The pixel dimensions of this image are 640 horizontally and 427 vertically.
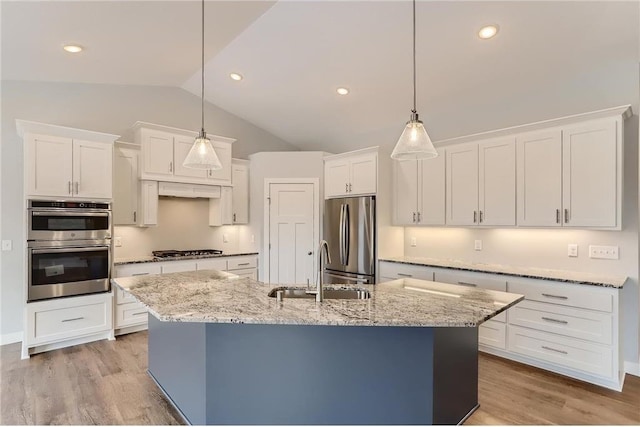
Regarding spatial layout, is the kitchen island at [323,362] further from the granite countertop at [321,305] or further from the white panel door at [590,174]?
the white panel door at [590,174]

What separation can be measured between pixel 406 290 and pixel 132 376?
2.49 metres

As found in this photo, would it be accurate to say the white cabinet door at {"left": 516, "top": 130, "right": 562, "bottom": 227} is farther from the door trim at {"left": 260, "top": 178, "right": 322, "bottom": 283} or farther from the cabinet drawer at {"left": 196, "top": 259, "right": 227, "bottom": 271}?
the cabinet drawer at {"left": 196, "top": 259, "right": 227, "bottom": 271}

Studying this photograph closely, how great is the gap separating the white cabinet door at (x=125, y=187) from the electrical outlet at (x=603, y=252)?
507cm

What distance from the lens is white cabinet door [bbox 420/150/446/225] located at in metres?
4.09

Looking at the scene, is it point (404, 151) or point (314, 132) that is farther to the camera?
point (314, 132)

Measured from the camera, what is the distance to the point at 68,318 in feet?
11.8

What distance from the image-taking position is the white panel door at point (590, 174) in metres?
2.92

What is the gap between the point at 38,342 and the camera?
341cm

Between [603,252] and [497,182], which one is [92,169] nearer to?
[497,182]

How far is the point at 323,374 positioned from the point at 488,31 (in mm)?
2992

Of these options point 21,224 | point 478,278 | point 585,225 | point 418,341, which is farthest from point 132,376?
point 585,225

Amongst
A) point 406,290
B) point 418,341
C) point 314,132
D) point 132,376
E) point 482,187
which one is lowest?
point 132,376

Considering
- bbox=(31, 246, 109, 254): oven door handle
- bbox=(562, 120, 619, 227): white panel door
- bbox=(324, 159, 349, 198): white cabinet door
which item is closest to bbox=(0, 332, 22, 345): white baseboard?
bbox=(31, 246, 109, 254): oven door handle

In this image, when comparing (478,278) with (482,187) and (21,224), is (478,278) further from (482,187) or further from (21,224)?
(21,224)
